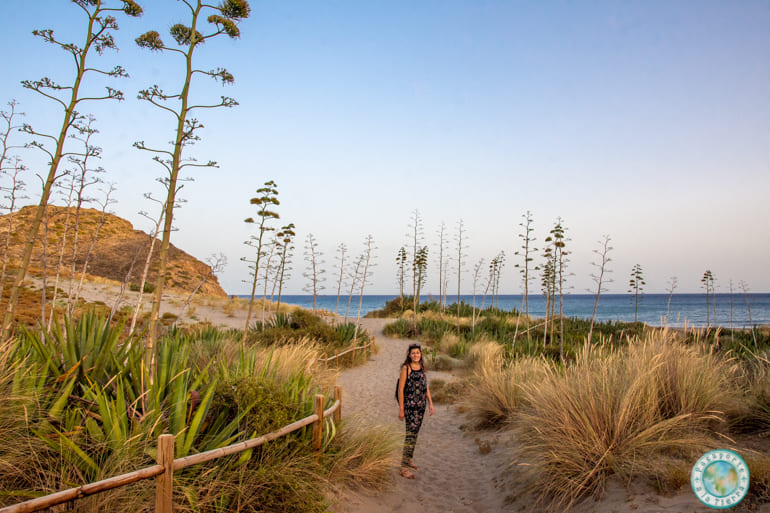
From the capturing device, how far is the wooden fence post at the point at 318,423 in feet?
14.4

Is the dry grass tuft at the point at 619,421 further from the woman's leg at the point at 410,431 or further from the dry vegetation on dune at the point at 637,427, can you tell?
the woman's leg at the point at 410,431

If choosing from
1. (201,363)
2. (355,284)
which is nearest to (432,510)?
(201,363)

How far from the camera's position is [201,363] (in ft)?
21.7

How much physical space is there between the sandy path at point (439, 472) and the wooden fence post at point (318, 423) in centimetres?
57

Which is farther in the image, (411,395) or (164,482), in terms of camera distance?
(411,395)

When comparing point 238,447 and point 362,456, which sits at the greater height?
point 238,447

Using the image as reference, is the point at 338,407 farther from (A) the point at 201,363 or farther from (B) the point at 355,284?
(B) the point at 355,284

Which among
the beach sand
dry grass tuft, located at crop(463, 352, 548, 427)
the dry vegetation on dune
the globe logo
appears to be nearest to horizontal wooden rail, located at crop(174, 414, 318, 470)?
the beach sand

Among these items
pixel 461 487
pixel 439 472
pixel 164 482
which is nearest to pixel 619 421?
pixel 461 487

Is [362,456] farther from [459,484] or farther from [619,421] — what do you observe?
[619,421]

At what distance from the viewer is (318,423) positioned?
14.6ft

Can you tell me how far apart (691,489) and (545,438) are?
3.97 feet

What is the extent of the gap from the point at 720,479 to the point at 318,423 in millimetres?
3346

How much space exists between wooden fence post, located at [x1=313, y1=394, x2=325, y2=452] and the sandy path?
0.57 metres
